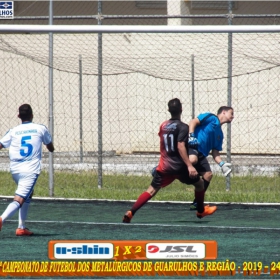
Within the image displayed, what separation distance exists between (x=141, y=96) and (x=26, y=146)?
1107 cm

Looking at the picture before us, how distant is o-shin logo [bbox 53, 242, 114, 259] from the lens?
9.91 metres

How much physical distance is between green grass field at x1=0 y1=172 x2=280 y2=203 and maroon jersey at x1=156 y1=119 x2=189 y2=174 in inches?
146

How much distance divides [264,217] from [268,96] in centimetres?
888

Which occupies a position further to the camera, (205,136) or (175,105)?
(205,136)

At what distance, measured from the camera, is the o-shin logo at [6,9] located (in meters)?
19.4

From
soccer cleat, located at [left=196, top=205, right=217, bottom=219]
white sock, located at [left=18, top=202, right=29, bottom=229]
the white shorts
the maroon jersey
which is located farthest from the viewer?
soccer cleat, located at [left=196, top=205, right=217, bottom=219]

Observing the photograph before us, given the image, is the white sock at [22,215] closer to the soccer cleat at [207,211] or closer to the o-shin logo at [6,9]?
the soccer cleat at [207,211]

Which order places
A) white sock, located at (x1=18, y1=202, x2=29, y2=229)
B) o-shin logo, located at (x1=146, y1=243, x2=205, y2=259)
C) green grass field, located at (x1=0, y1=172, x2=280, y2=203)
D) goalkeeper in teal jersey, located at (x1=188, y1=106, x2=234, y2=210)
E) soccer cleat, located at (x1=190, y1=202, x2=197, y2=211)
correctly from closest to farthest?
o-shin logo, located at (x1=146, y1=243, x2=205, y2=259), white sock, located at (x1=18, y1=202, x2=29, y2=229), goalkeeper in teal jersey, located at (x1=188, y1=106, x2=234, y2=210), soccer cleat, located at (x1=190, y1=202, x2=197, y2=211), green grass field, located at (x1=0, y1=172, x2=280, y2=203)

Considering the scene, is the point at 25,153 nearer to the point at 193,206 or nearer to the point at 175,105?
the point at 175,105

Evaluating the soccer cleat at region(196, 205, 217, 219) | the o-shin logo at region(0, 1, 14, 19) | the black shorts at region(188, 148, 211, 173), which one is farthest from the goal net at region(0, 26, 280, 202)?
the soccer cleat at region(196, 205, 217, 219)

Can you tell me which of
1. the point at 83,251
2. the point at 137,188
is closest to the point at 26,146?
the point at 83,251

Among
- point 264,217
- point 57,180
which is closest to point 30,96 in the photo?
point 57,180

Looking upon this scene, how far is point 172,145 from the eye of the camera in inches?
527

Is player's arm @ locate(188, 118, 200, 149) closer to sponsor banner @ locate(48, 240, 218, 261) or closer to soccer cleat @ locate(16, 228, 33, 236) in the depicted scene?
soccer cleat @ locate(16, 228, 33, 236)
